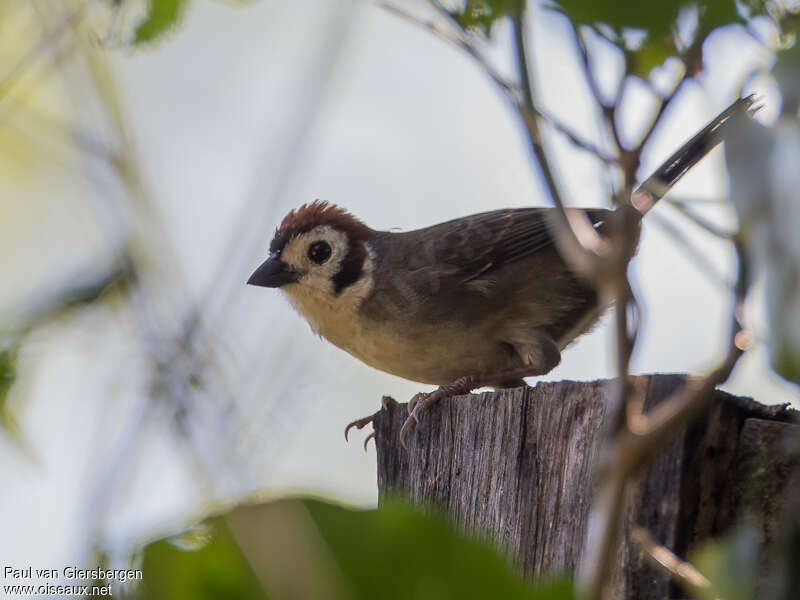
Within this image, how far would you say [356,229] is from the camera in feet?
15.9

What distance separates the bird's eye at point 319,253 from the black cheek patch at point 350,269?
0.09 m

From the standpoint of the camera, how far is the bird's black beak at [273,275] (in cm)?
454

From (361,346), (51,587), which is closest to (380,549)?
(51,587)

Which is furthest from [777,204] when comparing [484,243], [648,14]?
[484,243]

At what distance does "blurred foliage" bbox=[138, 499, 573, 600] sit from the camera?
0.89 meters

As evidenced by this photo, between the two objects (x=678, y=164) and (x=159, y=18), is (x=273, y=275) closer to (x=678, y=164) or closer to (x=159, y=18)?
(x=678, y=164)

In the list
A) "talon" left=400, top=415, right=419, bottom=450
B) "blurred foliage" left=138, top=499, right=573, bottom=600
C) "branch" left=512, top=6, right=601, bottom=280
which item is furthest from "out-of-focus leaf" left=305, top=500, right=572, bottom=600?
"talon" left=400, top=415, right=419, bottom=450

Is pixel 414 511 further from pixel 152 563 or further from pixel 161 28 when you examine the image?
pixel 161 28

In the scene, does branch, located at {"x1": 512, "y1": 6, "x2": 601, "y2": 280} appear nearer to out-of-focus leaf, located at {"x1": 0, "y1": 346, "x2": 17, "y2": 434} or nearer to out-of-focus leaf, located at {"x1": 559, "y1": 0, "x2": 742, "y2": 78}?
out-of-focus leaf, located at {"x1": 559, "y1": 0, "x2": 742, "y2": 78}

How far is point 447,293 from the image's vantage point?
4.22 metres

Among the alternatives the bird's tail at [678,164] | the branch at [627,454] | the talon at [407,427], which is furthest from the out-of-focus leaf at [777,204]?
the bird's tail at [678,164]

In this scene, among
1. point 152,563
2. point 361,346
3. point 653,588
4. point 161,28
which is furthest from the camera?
point 361,346

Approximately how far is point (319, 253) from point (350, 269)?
0.59 feet

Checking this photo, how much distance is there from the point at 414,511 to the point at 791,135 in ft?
2.03
